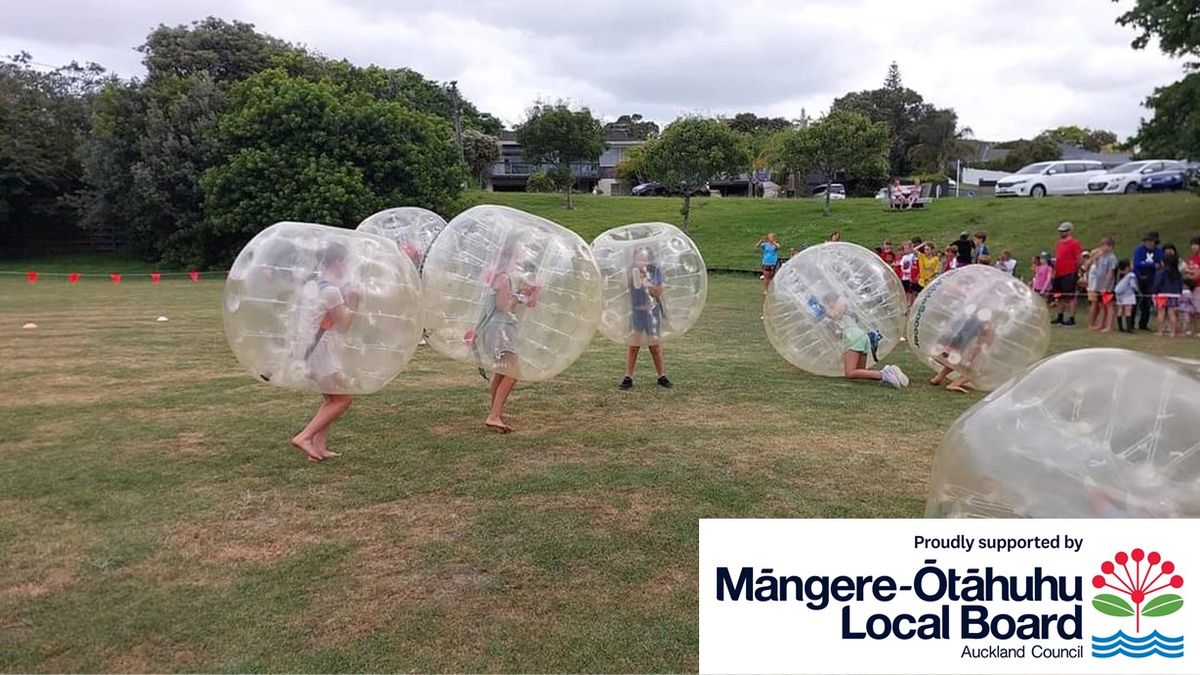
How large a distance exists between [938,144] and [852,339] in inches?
2312

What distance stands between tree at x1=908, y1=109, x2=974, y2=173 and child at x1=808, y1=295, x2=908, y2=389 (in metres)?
56.6

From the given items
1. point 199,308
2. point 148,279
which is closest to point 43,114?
point 148,279

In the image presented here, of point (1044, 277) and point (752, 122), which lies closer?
Answer: point (1044, 277)

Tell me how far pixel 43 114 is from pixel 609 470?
43.8 metres

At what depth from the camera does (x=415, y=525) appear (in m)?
5.10

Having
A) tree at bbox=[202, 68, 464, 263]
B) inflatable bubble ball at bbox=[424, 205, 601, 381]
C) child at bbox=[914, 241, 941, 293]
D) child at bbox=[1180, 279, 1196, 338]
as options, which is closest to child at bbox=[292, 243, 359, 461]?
inflatable bubble ball at bbox=[424, 205, 601, 381]

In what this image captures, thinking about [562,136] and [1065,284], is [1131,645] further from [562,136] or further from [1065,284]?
[562,136]

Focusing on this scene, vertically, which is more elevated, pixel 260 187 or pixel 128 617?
pixel 260 187

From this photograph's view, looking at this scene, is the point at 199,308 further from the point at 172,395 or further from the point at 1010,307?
the point at 1010,307

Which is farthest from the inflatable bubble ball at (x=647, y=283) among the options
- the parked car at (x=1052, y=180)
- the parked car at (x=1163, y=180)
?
the parked car at (x=1052, y=180)

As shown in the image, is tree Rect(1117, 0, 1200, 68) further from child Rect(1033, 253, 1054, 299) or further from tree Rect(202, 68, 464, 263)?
tree Rect(202, 68, 464, 263)

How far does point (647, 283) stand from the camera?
9055 mm

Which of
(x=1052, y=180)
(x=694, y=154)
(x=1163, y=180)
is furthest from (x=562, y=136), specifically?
(x=1163, y=180)

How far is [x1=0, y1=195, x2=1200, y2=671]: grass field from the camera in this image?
376cm
